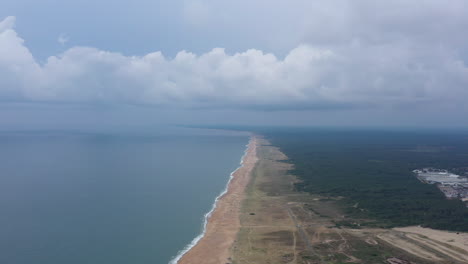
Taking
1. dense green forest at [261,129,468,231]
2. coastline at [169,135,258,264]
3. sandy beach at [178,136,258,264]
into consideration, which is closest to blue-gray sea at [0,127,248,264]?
coastline at [169,135,258,264]

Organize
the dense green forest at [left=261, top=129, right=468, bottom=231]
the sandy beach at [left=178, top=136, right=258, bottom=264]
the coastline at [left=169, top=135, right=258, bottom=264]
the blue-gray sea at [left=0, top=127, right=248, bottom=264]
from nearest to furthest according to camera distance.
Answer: the sandy beach at [left=178, top=136, right=258, bottom=264] → the coastline at [left=169, top=135, right=258, bottom=264] → the blue-gray sea at [left=0, top=127, right=248, bottom=264] → the dense green forest at [left=261, top=129, right=468, bottom=231]

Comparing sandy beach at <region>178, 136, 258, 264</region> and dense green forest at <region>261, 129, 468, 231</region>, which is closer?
sandy beach at <region>178, 136, 258, 264</region>

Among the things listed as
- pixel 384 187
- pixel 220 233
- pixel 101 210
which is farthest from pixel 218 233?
pixel 384 187

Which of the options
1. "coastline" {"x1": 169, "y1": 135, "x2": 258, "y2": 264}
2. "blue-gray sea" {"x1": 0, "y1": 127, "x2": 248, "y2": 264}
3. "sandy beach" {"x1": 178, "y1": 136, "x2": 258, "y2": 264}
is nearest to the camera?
"sandy beach" {"x1": 178, "y1": 136, "x2": 258, "y2": 264}

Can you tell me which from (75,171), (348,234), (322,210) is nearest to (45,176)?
(75,171)

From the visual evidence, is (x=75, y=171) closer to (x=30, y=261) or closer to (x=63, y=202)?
(x=63, y=202)

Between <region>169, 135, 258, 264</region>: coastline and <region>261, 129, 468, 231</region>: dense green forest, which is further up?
<region>261, 129, 468, 231</region>: dense green forest

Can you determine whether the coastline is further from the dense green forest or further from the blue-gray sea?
the dense green forest

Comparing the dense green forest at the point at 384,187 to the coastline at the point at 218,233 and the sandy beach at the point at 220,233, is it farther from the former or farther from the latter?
the coastline at the point at 218,233
